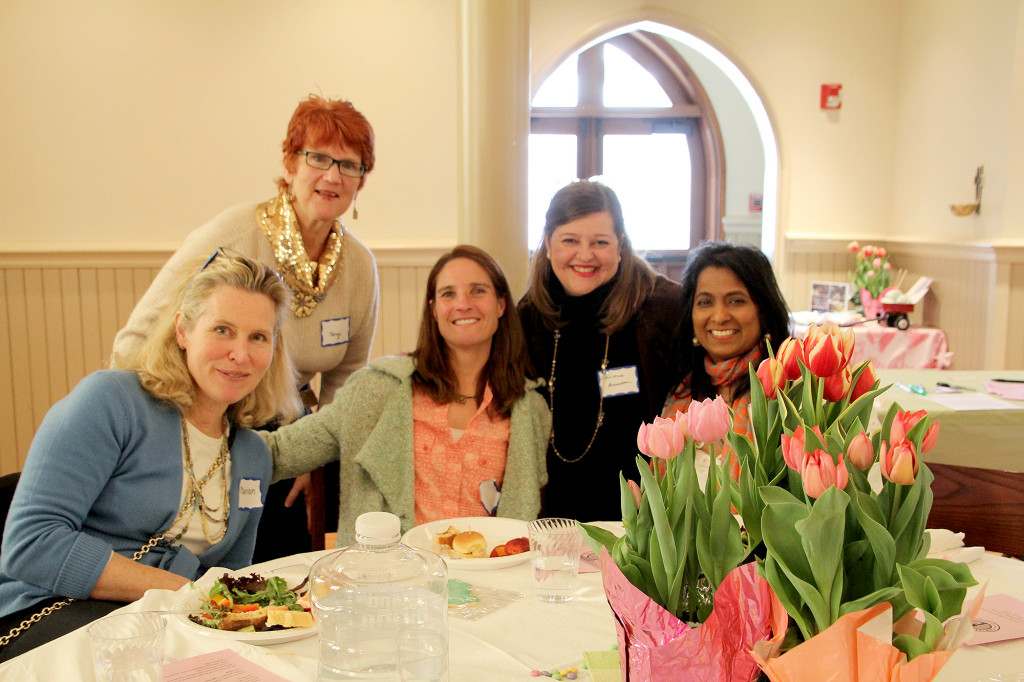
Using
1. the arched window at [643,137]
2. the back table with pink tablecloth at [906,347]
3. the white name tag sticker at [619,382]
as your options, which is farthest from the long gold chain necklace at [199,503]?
the arched window at [643,137]

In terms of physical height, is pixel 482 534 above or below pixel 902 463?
below

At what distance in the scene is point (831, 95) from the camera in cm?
582

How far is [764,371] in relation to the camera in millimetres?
954

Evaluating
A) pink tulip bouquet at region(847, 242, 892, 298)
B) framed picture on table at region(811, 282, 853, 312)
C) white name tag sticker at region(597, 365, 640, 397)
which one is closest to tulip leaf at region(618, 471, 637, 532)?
white name tag sticker at region(597, 365, 640, 397)

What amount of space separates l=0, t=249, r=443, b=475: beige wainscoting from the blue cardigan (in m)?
3.35

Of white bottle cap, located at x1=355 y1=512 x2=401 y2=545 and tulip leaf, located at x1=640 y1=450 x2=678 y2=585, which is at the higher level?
tulip leaf, located at x1=640 y1=450 x2=678 y2=585

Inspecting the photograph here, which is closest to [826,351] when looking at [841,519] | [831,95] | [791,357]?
[791,357]

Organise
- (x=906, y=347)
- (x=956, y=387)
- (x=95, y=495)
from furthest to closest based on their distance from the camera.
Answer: (x=906, y=347) → (x=956, y=387) → (x=95, y=495)

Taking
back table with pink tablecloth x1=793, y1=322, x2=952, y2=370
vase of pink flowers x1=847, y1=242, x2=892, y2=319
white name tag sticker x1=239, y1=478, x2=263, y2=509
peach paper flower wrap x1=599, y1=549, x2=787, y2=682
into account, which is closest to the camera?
peach paper flower wrap x1=599, y1=549, x2=787, y2=682

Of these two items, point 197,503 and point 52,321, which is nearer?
point 197,503

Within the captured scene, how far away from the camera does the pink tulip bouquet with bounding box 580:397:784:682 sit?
876 millimetres

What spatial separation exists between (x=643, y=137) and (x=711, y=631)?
28.0ft

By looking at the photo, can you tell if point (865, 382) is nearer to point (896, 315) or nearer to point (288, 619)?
→ point (288, 619)

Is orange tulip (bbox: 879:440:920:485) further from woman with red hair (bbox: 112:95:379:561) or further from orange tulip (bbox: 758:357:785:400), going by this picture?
woman with red hair (bbox: 112:95:379:561)
